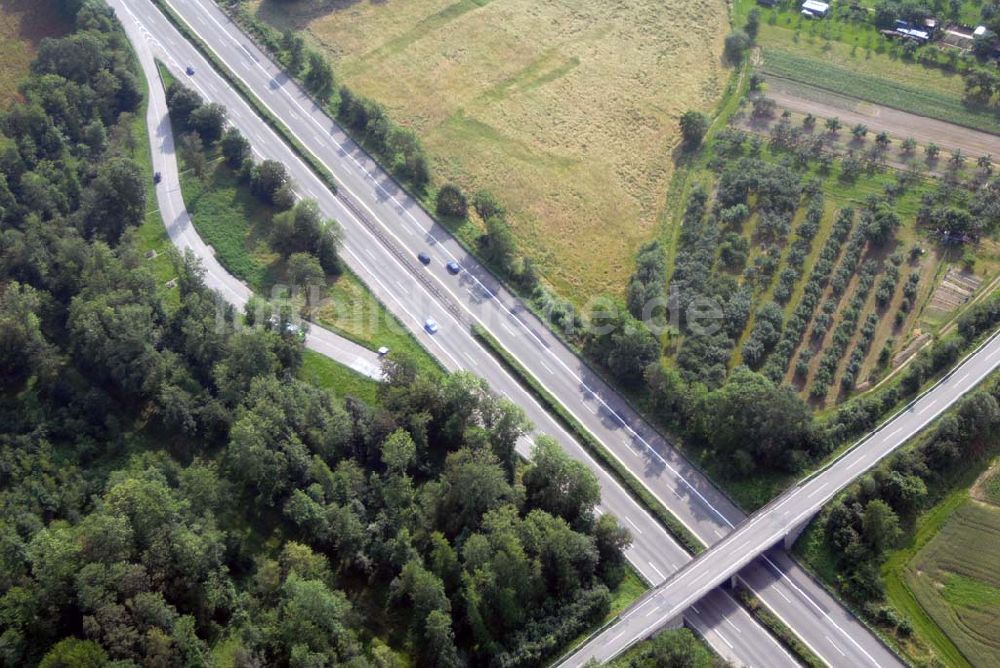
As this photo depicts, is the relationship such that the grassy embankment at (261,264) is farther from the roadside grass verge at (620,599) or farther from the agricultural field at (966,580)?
the agricultural field at (966,580)

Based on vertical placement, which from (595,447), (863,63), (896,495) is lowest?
(595,447)

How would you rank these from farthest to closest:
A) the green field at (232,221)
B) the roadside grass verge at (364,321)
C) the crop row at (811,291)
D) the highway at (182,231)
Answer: the green field at (232,221), the roadside grass verge at (364,321), the highway at (182,231), the crop row at (811,291)

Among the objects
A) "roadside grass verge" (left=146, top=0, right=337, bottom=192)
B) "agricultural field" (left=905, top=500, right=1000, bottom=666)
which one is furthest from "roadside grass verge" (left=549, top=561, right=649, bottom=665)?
"roadside grass verge" (left=146, top=0, right=337, bottom=192)

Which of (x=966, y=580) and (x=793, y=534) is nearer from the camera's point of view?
(x=966, y=580)

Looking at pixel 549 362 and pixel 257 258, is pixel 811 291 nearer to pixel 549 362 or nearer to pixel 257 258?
pixel 549 362

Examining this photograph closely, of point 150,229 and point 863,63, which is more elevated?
point 863,63

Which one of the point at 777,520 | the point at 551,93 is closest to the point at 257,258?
the point at 551,93

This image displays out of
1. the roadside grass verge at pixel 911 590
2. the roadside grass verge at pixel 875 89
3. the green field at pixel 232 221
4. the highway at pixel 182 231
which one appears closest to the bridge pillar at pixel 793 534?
the roadside grass verge at pixel 911 590
